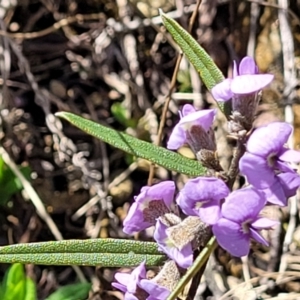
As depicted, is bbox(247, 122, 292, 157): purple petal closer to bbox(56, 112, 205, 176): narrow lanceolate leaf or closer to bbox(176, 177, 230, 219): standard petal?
bbox(176, 177, 230, 219): standard petal

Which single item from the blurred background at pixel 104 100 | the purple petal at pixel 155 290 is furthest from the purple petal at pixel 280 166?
the blurred background at pixel 104 100

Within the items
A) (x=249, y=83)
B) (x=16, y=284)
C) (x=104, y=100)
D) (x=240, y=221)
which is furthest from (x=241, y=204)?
(x=104, y=100)

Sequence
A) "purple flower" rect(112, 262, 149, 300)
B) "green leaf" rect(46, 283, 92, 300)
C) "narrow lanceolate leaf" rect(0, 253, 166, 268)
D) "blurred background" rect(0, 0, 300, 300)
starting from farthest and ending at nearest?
"blurred background" rect(0, 0, 300, 300), "green leaf" rect(46, 283, 92, 300), "narrow lanceolate leaf" rect(0, 253, 166, 268), "purple flower" rect(112, 262, 149, 300)

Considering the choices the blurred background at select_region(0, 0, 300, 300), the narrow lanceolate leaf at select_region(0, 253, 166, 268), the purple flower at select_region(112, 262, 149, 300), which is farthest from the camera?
the blurred background at select_region(0, 0, 300, 300)

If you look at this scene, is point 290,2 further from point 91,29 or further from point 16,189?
point 16,189

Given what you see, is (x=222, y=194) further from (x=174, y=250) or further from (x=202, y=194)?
(x=174, y=250)

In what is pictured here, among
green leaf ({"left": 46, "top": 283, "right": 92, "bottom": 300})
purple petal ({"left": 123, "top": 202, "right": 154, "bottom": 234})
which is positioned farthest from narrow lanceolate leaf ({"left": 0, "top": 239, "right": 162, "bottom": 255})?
green leaf ({"left": 46, "top": 283, "right": 92, "bottom": 300})
